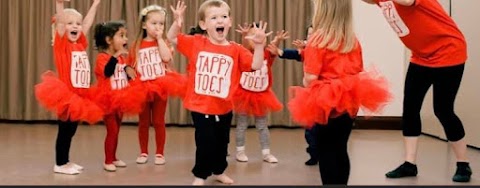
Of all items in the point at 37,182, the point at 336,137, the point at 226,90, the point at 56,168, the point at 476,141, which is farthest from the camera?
the point at 476,141

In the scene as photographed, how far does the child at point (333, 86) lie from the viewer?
2836mm

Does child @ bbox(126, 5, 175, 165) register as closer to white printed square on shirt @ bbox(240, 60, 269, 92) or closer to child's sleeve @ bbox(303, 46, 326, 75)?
white printed square on shirt @ bbox(240, 60, 269, 92)

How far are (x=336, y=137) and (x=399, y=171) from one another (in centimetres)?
105

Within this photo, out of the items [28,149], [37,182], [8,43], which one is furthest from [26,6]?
[37,182]

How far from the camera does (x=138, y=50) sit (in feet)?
13.7

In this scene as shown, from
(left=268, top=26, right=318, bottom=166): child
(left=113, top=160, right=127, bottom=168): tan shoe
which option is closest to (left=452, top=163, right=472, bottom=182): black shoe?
(left=268, top=26, right=318, bottom=166): child

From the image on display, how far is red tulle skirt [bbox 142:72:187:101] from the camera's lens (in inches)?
163

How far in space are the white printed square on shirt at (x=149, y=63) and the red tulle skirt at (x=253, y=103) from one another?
1.82 ft

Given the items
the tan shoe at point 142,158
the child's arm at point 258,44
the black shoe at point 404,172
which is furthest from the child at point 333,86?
the tan shoe at point 142,158

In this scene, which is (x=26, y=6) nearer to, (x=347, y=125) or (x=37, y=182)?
(x=37, y=182)

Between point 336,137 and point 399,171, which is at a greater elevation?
point 336,137

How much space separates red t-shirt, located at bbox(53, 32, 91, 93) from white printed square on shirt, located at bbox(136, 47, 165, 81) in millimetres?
403

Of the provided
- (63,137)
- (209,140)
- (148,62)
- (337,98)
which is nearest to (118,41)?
(148,62)

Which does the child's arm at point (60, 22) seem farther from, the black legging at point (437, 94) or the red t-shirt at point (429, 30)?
the black legging at point (437, 94)
